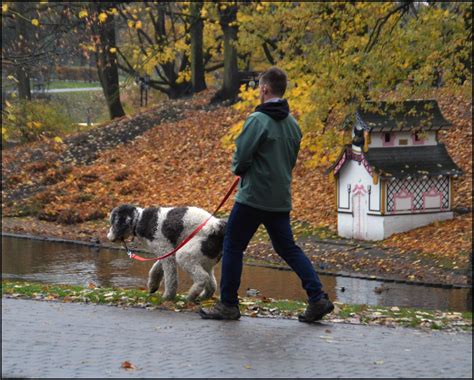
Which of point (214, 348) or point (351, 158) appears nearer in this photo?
point (214, 348)

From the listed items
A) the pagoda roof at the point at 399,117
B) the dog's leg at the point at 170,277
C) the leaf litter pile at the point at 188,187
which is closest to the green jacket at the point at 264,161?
the dog's leg at the point at 170,277

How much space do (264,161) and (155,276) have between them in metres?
2.99

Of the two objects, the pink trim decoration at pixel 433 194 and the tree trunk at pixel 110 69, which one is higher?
the tree trunk at pixel 110 69

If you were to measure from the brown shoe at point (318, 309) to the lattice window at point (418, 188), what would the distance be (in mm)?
10349

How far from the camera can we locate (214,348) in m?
7.78

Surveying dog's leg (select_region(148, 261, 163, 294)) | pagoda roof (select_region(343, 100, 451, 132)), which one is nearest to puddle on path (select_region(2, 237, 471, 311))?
dog's leg (select_region(148, 261, 163, 294))

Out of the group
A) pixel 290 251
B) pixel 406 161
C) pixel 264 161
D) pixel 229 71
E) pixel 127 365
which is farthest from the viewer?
pixel 229 71

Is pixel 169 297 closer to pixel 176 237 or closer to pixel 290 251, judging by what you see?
pixel 176 237

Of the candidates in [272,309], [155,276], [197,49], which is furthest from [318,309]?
[197,49]

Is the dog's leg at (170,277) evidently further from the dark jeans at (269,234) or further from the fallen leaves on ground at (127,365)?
the fallen leaves on ground at (127,365)

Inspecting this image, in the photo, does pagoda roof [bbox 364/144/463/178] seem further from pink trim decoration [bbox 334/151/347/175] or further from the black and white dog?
the black and white dog

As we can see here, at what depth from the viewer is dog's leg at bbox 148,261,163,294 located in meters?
11.1

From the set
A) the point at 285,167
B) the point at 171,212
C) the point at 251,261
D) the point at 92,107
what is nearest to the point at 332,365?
the point at 285,167

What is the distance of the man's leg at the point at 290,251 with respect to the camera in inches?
353
